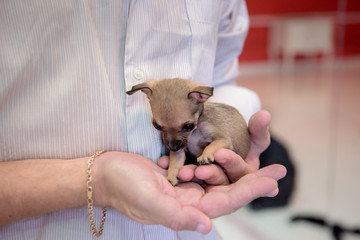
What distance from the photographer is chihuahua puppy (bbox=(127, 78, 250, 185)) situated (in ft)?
3.99

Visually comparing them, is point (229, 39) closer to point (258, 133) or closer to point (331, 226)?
point (258, 133)

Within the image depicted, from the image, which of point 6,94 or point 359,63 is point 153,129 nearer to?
point 6,94

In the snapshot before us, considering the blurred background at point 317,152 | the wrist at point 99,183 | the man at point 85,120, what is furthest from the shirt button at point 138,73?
the blurred background at point 317,152

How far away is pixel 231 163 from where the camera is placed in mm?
1159

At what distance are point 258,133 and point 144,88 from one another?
18.6 inches

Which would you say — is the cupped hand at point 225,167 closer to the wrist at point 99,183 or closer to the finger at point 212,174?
the finger at point 212,174

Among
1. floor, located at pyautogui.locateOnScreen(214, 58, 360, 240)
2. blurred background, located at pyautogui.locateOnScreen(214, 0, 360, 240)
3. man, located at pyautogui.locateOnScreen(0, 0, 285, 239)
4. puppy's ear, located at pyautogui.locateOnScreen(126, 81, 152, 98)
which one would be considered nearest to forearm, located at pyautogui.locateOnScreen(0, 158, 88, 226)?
man, located at pyautogui.locateOnScreen(0, 0, 285, 239)

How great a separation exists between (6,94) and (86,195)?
39cm

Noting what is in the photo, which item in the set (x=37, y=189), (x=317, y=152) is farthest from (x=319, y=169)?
(x=37, y=189)

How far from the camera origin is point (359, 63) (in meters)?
3.51

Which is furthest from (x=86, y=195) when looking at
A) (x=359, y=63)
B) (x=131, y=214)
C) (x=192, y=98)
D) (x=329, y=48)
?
(x=329, y=48)

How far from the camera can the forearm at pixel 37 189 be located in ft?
3.39

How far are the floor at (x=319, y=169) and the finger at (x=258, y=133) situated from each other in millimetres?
853

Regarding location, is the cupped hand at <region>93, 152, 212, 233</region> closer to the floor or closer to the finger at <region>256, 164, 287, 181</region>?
the finger at <region>256, 164, 287, 181</region>
